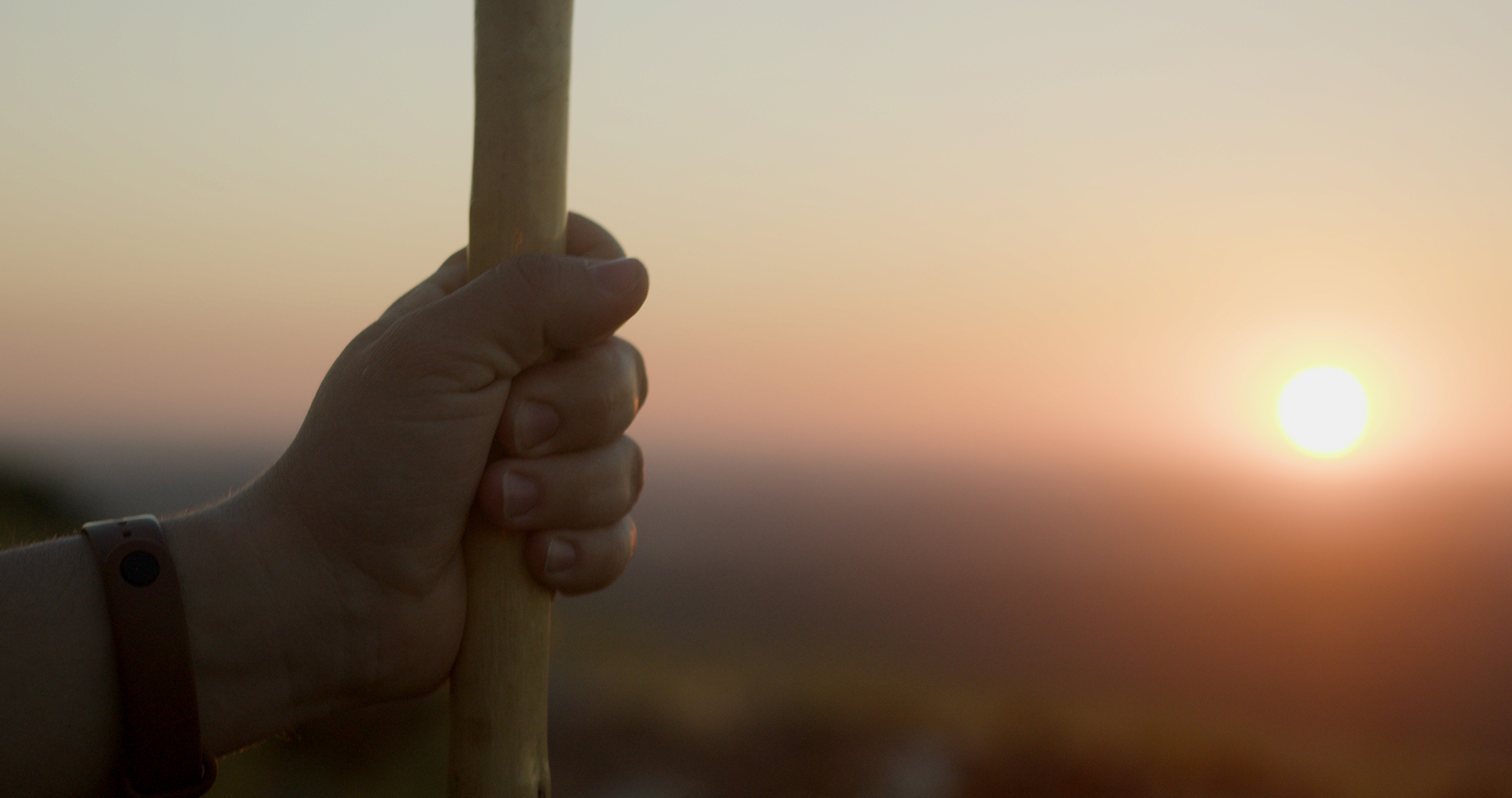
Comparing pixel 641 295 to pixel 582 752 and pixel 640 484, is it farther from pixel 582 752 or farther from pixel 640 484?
pixel 582 752

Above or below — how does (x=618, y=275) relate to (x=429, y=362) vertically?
above

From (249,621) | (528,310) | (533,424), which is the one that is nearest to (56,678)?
(249,621)

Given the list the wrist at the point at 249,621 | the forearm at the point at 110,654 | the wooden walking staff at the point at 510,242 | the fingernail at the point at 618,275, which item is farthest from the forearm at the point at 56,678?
the fingernail at the point at 618,275

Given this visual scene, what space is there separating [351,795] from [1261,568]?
33931mm

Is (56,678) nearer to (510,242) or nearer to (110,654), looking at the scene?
(110,654)

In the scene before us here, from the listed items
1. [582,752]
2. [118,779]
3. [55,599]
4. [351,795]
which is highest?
[55,599]

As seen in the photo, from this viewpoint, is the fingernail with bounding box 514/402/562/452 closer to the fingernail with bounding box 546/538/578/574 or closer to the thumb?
the thumb

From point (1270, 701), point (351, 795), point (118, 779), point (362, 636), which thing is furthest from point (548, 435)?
point (1270, 701)

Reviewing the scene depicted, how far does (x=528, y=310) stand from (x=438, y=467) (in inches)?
18.0

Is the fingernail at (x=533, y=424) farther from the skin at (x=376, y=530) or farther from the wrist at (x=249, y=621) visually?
the wrist at (x=249, y=621)

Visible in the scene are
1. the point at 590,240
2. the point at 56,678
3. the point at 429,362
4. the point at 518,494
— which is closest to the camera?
the point at 56,678

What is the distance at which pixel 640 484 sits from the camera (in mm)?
2510

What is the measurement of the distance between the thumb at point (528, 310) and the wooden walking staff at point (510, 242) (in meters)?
0.05

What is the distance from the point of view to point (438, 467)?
82.3 inches
